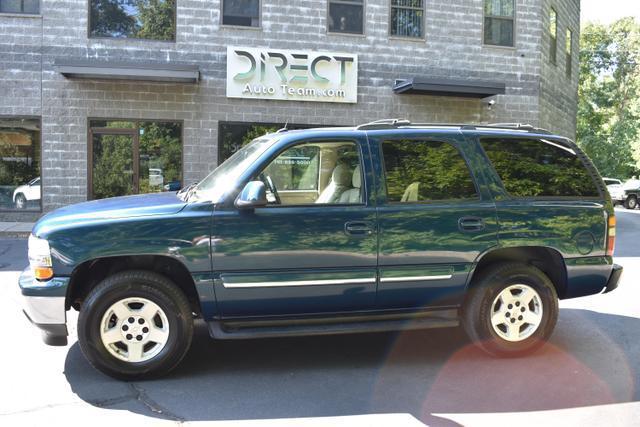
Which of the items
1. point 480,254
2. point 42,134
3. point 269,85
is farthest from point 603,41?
point 480,254

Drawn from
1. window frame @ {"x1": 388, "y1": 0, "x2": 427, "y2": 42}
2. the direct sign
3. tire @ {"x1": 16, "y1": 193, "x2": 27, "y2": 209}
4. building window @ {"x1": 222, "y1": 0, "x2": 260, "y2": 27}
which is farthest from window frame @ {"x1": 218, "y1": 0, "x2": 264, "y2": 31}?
tire @ {"x1": 16, "y1": 193, "x2": 27, "y2": 209}

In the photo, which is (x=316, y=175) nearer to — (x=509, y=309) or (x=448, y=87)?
(x=509, y=309)

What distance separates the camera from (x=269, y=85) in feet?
50.8

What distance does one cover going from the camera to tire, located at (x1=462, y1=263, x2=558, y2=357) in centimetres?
493

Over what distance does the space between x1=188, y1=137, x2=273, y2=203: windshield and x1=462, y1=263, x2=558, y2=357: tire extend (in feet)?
6.77

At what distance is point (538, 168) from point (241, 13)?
471 inches

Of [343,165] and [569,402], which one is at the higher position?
[343,165]

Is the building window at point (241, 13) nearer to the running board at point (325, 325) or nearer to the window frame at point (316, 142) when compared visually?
the window frame at point (316, 142)

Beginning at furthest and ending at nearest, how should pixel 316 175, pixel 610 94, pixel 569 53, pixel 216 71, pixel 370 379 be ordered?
pixel 610 94 < pixel 569 53 < pixel 216 71 < pixel 316 175 < pixel 370 379

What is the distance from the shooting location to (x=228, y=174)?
4.80 m

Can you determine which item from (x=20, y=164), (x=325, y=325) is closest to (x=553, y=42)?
(x=20, y=164)

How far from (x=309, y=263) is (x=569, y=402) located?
2.00 metres

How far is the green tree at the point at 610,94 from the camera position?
145 feet

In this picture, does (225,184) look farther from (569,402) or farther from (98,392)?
(569,402)
